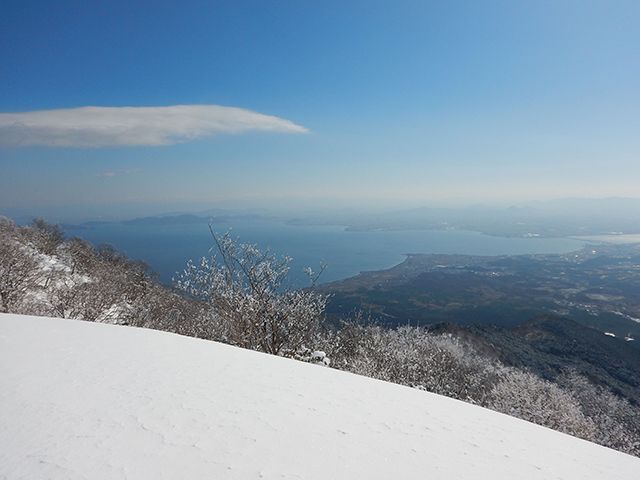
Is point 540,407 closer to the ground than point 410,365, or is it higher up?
closer to the ground

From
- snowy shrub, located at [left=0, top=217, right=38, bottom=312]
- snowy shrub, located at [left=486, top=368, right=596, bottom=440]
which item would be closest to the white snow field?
snowy shrub, located at [left=0, top=217, right=38, bottom=312]

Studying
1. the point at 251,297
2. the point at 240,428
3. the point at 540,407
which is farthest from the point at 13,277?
the point at 540,407

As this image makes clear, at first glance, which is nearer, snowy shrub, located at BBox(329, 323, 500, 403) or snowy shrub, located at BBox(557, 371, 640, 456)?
snowy shrub, located at BBox(329, 323, 500, 403)

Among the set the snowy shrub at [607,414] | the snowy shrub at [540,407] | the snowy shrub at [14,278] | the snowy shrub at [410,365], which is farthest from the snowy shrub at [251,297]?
the snowy shrub at [607,414]

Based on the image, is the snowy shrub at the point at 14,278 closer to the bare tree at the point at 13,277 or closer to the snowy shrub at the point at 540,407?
the bare tree at the point at 13,277

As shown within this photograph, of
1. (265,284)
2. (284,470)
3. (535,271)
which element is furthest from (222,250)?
(535,271)

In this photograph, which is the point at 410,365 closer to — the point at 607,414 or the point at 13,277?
the point at 13,277

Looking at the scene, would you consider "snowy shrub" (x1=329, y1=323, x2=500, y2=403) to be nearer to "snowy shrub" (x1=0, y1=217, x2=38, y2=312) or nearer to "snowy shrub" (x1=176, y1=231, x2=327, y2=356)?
"snowy shrub" (x1=176, y1=231, x2=327, y2=356)

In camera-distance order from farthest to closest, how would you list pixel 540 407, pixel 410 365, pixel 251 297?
1. pixel 540 407
2. pixel 410 365
3. pixel 251 297

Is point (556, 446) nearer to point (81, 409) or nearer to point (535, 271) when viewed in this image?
point (81, 409)
